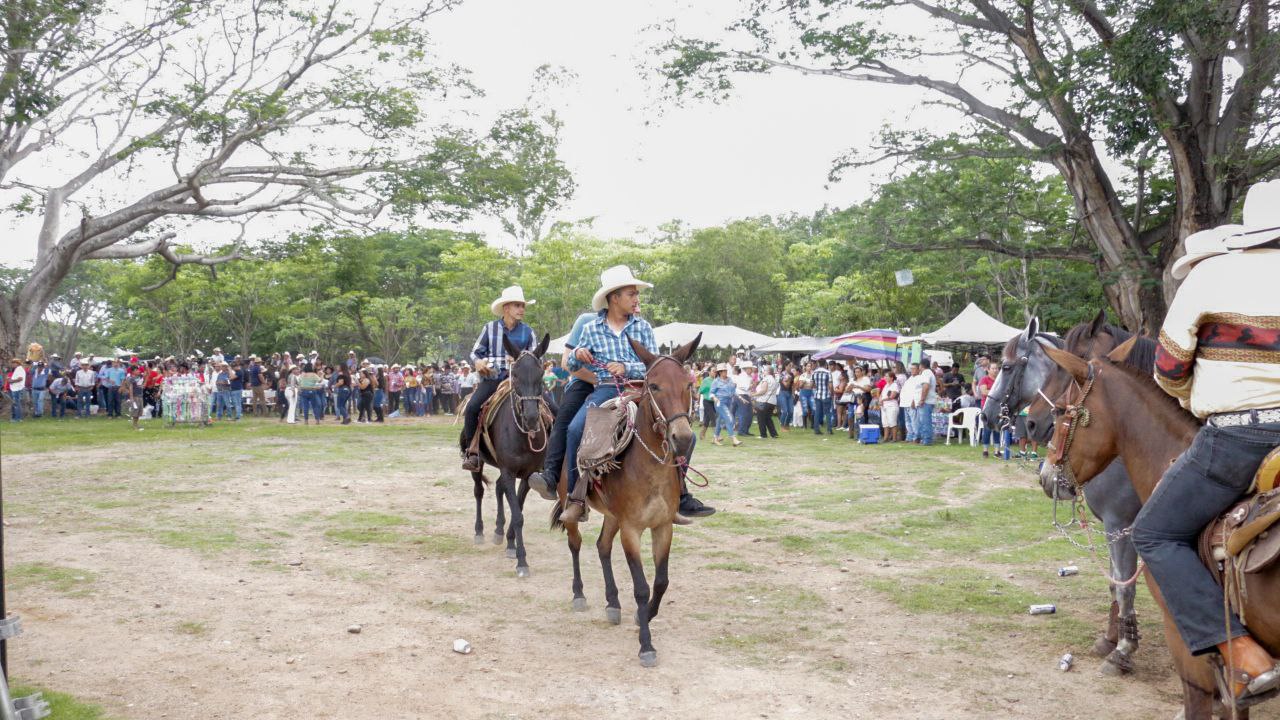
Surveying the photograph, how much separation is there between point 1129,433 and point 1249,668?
4.36 ft

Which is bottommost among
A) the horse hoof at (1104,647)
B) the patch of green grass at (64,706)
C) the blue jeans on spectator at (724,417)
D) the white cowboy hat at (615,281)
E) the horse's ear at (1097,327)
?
the horse hoof at (1104,647)

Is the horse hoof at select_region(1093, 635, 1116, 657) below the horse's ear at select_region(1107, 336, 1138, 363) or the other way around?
below

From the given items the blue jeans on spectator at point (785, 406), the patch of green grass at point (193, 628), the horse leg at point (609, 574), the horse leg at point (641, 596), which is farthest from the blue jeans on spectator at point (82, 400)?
the horse leg at point (641, 596)

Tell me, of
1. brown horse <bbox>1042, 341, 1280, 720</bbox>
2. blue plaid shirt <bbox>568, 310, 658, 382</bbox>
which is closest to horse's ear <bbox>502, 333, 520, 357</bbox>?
blue plaid shirt <bbox>568, 310, 658, 382</bbox>

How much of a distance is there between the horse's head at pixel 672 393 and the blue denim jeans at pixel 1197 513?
2897 mm

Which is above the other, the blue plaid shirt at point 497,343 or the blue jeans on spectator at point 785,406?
the blue plaid shirt at point 497,343

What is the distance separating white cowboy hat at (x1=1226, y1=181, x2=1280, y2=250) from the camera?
374cm

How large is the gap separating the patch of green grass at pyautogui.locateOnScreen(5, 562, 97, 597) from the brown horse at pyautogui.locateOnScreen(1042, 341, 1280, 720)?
26.3ft

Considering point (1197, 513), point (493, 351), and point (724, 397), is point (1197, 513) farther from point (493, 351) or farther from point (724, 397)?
point (724, 397)

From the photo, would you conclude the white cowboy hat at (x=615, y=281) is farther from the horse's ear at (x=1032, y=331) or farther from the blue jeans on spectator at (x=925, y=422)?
the blue jeans on spectator at (x=925, y=422)

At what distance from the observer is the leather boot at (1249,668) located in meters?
3.57

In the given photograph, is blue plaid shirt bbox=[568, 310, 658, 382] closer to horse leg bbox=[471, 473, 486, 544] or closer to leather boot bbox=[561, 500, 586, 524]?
leather boot bbox=[561, 500, 586, 524]

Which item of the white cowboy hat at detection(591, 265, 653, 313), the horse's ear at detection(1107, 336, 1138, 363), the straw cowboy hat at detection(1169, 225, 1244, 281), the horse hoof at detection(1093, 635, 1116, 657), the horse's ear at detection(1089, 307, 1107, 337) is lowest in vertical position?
the horse hoof at detection(1093, 635, 1116, 657)

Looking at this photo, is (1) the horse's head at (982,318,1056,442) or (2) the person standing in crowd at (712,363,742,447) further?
(2) the person standing in crowd at (712,363,742,447)
